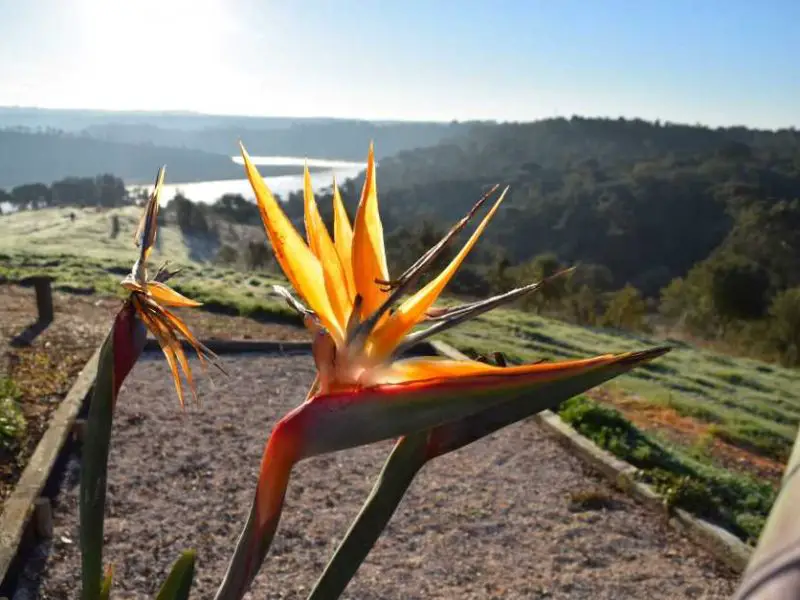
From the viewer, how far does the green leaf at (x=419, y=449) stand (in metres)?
0.64

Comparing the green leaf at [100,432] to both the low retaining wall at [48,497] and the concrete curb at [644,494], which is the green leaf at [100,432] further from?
the concrete curb at [644,494]

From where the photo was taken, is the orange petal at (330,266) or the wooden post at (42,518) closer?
the orange petal at (330,266)

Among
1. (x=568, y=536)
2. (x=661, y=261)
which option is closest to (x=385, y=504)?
(x=568, y=536)

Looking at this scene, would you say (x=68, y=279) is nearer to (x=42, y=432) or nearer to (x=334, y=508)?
(x=42, y=432)

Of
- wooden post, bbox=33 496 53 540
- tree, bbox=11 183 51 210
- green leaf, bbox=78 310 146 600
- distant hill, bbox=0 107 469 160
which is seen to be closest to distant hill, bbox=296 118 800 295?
tree, bbox=11 183 51 210

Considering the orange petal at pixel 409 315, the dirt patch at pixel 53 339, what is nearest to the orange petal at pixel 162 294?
the orange petal at pixel 409 315

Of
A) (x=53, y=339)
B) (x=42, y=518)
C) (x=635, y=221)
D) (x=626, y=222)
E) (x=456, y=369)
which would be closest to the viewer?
(x=456, y=369)

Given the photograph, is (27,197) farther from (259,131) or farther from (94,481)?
(259,131)

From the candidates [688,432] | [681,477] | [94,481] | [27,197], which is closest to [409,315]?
[94,481]

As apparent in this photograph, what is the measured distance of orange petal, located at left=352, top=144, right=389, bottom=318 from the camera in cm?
82

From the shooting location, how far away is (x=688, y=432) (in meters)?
6.43

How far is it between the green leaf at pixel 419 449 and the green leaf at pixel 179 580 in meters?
0.22

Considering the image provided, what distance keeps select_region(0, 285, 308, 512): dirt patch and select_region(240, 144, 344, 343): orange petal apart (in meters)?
3.39

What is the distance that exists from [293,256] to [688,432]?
6.36m
